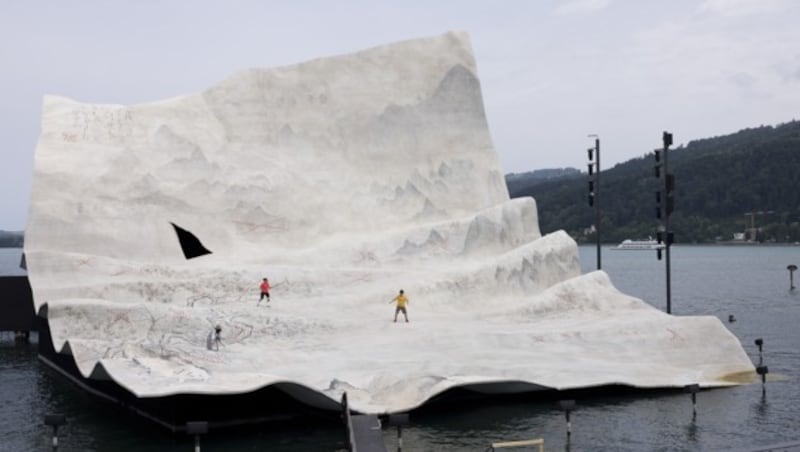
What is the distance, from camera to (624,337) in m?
25.4

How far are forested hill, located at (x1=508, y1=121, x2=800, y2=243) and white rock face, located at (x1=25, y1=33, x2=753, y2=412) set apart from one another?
110 m

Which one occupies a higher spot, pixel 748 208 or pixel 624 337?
pixel 748 208

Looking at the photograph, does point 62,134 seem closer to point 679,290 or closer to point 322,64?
point 322,64

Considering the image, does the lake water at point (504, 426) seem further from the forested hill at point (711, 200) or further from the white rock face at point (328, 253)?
the forested hill at point (711, 200)

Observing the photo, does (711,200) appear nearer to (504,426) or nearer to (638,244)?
(638,244)

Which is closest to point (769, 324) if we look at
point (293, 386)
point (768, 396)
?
point (768, 396)

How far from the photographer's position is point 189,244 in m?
30.0

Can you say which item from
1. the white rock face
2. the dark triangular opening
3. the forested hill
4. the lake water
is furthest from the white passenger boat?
the dark triangular opening

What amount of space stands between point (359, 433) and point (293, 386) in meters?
2.75

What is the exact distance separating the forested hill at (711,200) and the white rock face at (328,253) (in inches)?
4316

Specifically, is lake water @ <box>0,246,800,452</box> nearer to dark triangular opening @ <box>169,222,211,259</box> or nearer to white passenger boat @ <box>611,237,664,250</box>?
dark triangular opening @ <box>169,222,211,259</box>

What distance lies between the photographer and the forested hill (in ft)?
480

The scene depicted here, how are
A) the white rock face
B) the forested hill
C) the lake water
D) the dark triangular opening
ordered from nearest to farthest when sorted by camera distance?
the lake water
the white rock face
the dark triangular opening
the forested hill

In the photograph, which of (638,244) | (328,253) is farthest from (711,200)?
(328,253)
